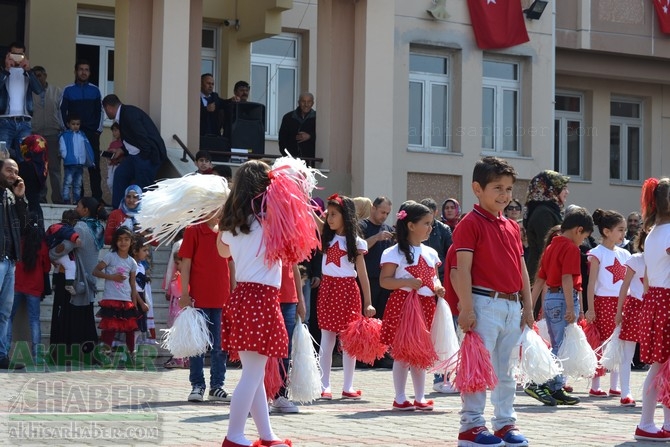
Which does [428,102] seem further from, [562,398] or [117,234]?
[562,398]

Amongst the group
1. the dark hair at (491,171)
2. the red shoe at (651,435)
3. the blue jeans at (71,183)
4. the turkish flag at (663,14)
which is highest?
the turkish flag at (663,14)

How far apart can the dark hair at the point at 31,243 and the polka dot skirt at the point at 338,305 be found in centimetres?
398

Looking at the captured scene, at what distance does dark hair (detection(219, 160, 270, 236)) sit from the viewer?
301 inches

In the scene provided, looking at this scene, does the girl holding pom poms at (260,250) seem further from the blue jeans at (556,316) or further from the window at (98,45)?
the window at (98,45)

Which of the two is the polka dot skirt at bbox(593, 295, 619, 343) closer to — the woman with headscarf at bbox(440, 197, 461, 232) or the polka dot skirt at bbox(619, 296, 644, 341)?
the polka dot skirt at bbox(619, 296, 644, 341)

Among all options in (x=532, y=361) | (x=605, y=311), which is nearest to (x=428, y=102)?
(x=605, y=311)

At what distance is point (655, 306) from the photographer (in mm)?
8953

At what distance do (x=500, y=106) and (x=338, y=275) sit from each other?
537 inches

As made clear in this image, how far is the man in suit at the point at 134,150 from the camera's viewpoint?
672 inches

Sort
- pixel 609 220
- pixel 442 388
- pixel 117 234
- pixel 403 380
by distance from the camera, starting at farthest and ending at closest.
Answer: pixel 117 234
pixel 442 388
pixel 609 220
pixel 403 380

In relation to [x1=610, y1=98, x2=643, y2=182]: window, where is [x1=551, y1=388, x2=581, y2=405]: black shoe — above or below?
below

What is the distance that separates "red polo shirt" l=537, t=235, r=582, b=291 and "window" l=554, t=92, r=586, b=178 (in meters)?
16.9

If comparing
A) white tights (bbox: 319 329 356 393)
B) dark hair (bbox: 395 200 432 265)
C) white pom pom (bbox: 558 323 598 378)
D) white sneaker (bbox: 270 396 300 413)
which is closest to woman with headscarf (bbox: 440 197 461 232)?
white tights (bbox: 319 329 356 393)

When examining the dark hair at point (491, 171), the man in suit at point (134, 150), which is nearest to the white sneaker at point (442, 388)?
the dark hair at point (491, 171)
